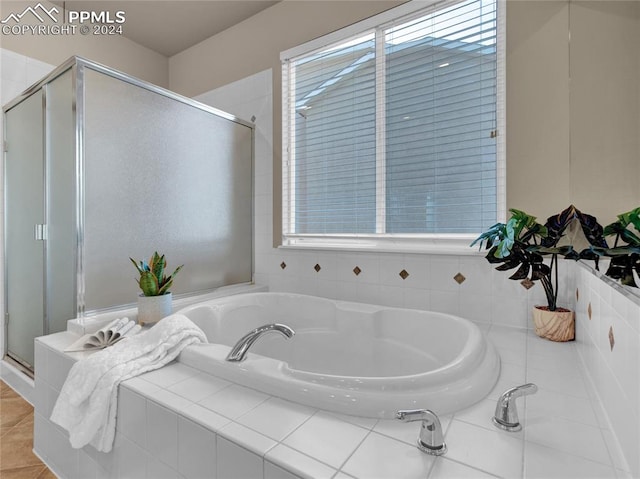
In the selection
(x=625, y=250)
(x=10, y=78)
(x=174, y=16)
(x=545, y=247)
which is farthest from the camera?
(x=174, y=16)

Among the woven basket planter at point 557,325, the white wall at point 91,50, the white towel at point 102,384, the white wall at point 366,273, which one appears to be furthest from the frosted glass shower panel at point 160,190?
the woven basket planter at point 557,325

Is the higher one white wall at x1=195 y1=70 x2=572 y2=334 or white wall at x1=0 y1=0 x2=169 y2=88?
white wall at x1=0 y1=0 x2=169 y2=88

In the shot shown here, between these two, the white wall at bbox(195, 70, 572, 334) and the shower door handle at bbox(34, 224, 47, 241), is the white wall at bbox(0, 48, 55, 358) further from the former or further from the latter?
the white wall at bbox(195, 70, 572, 334)

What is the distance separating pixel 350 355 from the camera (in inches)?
73.3

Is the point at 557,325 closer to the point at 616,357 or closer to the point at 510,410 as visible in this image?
the point at 616,357

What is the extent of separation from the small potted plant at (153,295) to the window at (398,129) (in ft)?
3.32

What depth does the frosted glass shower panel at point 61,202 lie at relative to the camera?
5.50 ft

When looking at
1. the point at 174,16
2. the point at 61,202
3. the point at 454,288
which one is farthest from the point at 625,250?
the point at 174,16

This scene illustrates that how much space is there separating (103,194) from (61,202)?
0.80 ft

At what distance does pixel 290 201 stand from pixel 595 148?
1.80 meters

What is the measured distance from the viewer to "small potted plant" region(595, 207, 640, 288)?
93cm

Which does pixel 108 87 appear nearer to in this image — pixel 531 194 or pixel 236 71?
pixel 236 71

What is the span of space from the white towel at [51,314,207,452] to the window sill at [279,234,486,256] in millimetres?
1225

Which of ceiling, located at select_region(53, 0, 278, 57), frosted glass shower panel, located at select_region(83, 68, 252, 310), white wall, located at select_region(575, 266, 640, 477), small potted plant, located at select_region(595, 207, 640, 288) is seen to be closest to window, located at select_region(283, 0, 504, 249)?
frosted glass shower panel, located at select_region(83, 68, 252, 310)
